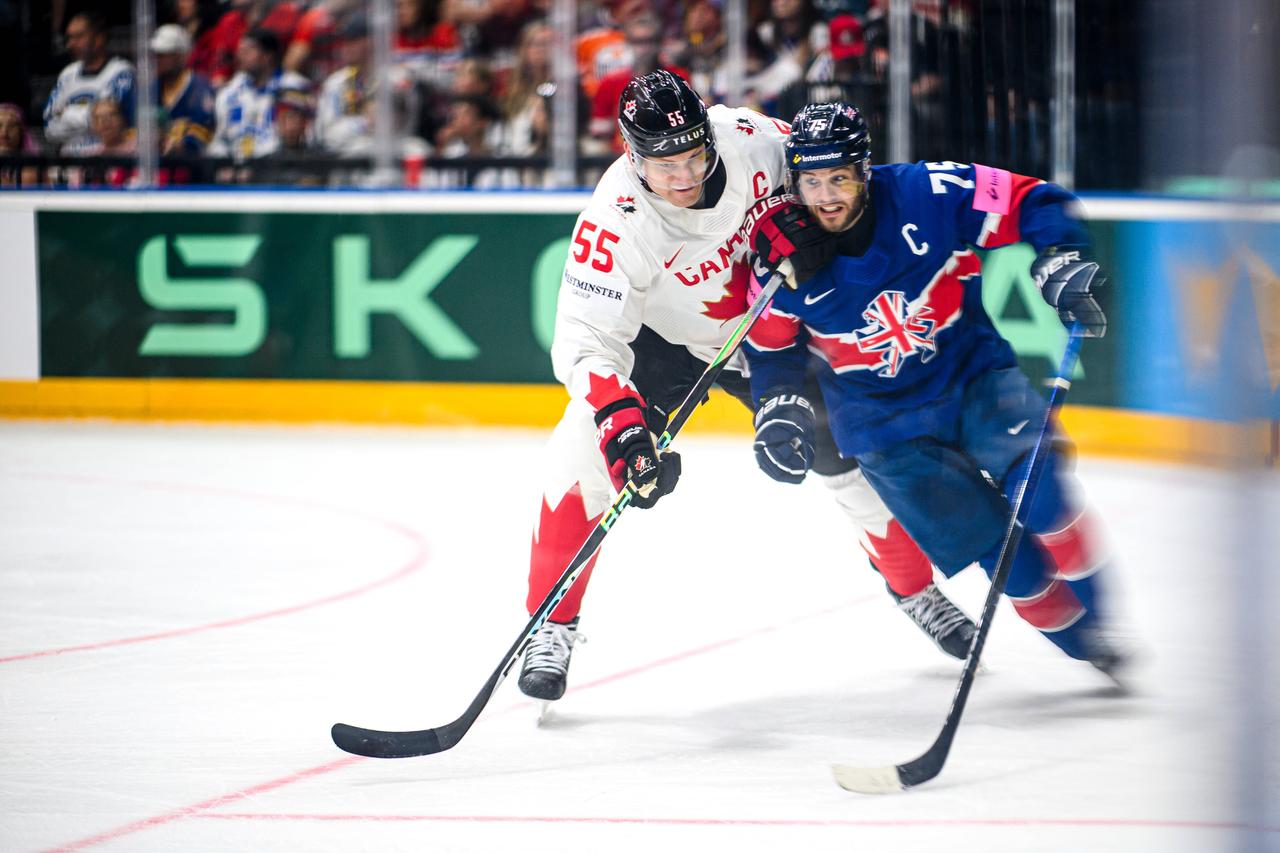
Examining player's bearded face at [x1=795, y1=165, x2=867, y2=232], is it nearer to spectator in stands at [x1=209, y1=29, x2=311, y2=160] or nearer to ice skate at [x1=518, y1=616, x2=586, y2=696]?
ice skate at [x1=518, y1=616, x2=586, y2=696]

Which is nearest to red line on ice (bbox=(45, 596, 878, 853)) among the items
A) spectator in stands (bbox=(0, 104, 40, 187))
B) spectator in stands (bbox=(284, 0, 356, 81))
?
spectator in stands (bbox=(284, 0, 356, 81))

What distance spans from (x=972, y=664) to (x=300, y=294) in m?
4.44

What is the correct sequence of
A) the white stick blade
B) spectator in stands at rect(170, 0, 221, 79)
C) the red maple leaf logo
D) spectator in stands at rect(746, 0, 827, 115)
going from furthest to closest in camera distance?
spectator in stands at rect(170, 0, 221, 79), spectator in stands at rect(746, 0, 827, 115), the red maple leaf logo, the white stick blade

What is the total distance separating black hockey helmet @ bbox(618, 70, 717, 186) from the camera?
241cm

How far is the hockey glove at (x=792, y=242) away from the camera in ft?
8.29

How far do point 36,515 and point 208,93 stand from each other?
245 centimetres

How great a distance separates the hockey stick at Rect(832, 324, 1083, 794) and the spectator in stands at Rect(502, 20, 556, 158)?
3825 mm

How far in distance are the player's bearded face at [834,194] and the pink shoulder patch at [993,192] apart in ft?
0.66

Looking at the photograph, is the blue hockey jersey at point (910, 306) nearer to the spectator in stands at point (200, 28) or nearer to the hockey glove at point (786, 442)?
the hockey glove at point (786, 442)

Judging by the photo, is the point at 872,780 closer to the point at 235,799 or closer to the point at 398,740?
the point at 398,740

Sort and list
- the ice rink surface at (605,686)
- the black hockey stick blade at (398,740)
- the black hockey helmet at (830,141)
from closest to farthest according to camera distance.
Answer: the ice rink surface at (605,686)
the black hockey stick blade at (398,740)
the black hockey helmet at (830,141)

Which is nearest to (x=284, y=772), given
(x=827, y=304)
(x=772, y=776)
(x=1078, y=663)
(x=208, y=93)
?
(x=772, y=776)

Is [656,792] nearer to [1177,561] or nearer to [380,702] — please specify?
[380,702]

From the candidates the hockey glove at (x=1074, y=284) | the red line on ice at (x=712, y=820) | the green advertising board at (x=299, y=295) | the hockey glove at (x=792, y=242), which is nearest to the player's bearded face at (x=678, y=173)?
the hockey glove at (x=792, y=242)
